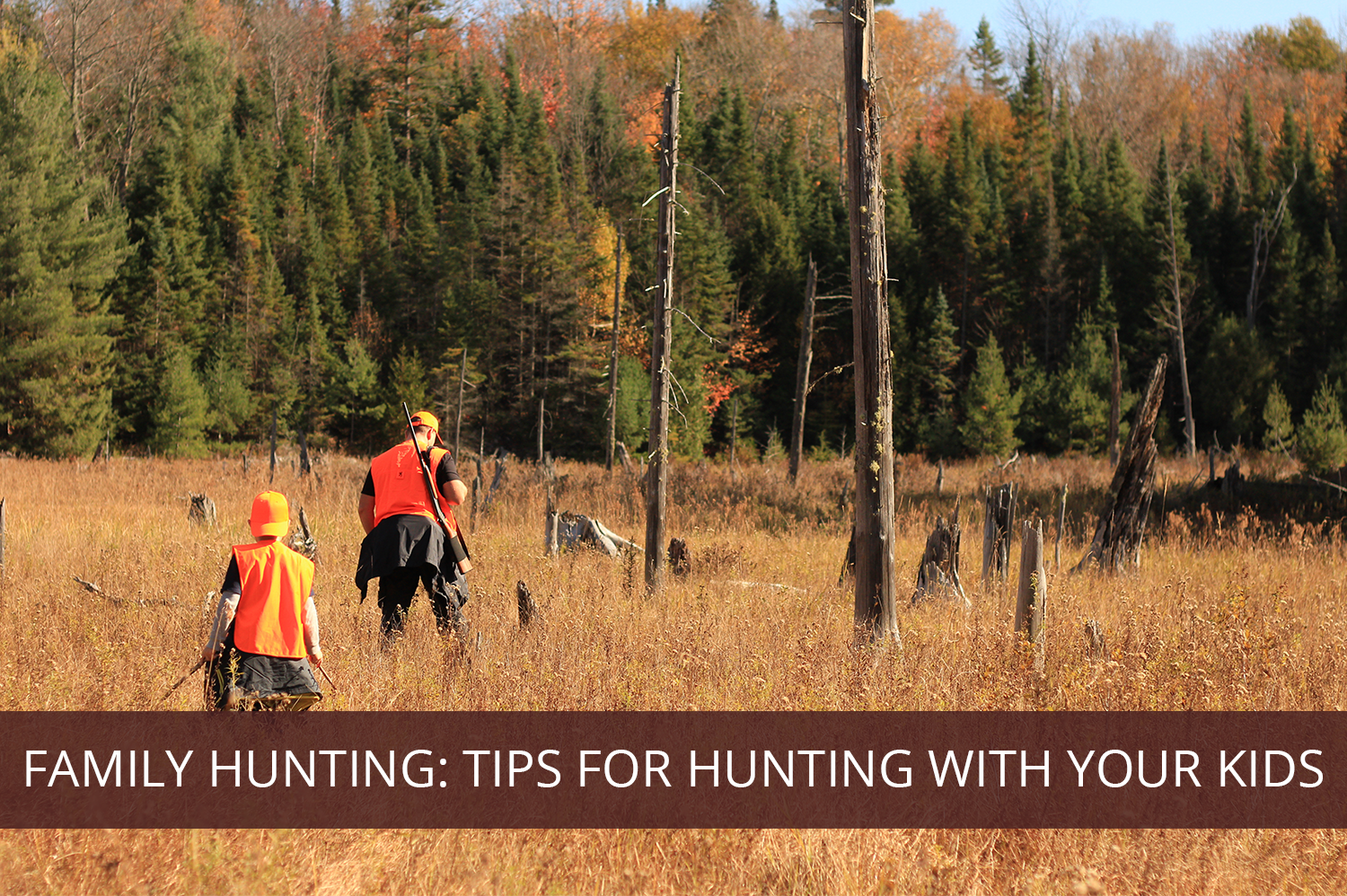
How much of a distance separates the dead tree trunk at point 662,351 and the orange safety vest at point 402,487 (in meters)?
3.26

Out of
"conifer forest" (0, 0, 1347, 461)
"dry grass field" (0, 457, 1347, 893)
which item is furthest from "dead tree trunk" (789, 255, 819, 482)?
"dry grass field" (0, 457, 1347, 893)

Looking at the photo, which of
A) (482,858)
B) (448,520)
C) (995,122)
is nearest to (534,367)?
(995,122)

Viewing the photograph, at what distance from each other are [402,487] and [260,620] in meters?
1.89

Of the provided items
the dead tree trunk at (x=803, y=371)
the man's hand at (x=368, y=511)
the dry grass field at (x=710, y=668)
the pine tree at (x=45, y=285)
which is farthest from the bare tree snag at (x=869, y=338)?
the pine tree at (x=45, y=285)

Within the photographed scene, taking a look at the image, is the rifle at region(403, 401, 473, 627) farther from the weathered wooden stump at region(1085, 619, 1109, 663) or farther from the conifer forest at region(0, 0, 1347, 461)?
the conifer forest at region(0, 0, 1347, 461)

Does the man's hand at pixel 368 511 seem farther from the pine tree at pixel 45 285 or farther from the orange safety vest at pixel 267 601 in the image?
the pine tree at pixel 45 285

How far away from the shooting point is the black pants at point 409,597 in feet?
20.9

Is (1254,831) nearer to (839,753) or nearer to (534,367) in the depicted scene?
(839,753)

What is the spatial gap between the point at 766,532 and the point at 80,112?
1626 inches

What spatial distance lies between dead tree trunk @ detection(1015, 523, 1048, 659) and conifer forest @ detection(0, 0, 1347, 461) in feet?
77.2

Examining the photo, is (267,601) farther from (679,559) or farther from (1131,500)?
(1131,500)

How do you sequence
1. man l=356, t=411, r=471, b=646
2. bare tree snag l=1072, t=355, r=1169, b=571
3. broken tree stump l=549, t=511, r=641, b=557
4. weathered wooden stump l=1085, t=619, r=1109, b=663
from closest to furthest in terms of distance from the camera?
weathered wooden stump l=1085, t=619, r=1109, b=663
man l=356, t=411, r=471, b=646
bare tree snag l=1072, t=355, r=1169, b=571
broken tree stump l=549, t=511, r=641, b=557

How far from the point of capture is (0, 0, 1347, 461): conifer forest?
35.7 meters

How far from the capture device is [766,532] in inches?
542
